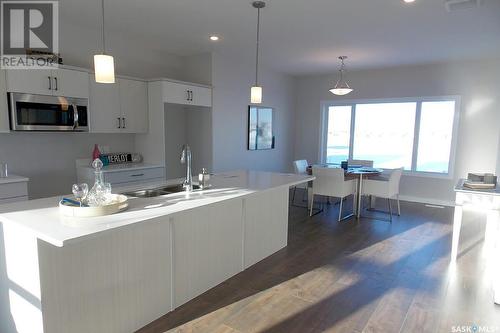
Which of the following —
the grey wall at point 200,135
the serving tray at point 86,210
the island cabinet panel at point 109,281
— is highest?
the grey wall at point 200,135

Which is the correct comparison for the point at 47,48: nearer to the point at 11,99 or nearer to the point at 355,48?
the point at 11,99

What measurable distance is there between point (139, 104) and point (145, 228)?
2838mm

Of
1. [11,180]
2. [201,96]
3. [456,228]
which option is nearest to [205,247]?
[11,180]

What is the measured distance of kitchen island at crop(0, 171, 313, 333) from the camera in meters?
1.79

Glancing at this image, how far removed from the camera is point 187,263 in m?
2.58

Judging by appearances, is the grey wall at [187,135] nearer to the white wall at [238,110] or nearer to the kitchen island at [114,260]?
the white wall at [238,110]

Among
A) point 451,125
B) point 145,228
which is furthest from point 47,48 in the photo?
point 451,125

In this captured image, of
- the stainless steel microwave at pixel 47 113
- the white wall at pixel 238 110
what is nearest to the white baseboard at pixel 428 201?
the white wall at pixel 238 110

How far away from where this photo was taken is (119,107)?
14.3ft

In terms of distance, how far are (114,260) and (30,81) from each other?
2.47 m

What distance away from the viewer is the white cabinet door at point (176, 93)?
4.59 metres

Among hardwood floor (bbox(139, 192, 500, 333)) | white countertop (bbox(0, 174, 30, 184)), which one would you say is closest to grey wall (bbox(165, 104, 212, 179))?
hardwood floor (bbox(139, 192, 500, 333))

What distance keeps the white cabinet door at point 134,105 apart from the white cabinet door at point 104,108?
0.09 m

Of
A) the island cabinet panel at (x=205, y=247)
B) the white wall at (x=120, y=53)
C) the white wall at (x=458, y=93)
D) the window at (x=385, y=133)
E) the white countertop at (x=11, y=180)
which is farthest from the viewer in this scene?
the window at (x=385, y=133)
